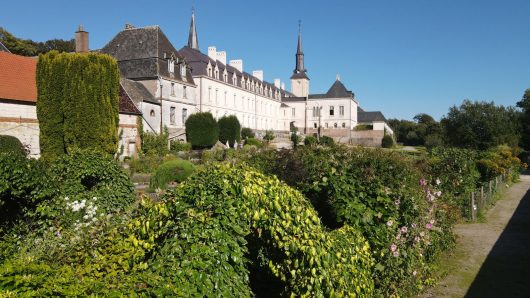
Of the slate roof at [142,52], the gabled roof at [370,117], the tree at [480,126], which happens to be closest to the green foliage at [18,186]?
the slate roof at [142,52]

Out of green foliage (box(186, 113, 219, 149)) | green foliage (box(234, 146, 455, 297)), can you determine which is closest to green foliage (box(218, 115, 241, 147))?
green foliage (box(186, 113, 219, 149))

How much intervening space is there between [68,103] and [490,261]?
18.2 m

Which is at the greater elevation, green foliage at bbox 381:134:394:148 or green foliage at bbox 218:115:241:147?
green foliage at bbox 218:115:241:147

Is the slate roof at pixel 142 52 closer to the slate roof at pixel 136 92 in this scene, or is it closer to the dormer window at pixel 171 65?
the dormer window at pixel 171 65

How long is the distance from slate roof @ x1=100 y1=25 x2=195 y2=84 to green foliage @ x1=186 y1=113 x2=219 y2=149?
5.45 meters

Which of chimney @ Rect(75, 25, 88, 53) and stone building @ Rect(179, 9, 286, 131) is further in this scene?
stone building @ Rect(179, 9, 286, 131)

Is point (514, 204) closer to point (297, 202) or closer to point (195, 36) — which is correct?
point (297, 202)

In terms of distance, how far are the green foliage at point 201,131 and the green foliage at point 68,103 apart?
14684 millimetres

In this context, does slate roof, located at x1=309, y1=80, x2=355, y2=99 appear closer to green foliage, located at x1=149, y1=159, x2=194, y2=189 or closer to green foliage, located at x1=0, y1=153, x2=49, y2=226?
green foliage, located at x1=149, y1=159, x2=194, y2=189

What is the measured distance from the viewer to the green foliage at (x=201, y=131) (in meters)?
33.5

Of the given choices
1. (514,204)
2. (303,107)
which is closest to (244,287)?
(514,204)

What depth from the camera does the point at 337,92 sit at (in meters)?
79.2

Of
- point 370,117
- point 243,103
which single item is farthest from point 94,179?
point 370,117

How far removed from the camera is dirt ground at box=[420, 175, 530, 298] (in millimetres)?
6639
